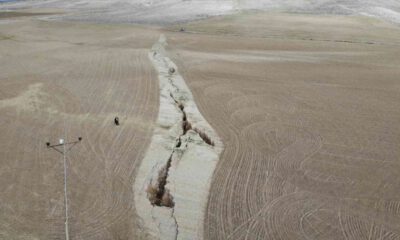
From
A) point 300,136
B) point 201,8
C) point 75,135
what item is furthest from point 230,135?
point 201,8

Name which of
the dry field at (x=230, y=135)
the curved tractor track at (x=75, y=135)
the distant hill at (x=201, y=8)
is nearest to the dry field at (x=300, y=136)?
the dry field at (x=230, y=135)

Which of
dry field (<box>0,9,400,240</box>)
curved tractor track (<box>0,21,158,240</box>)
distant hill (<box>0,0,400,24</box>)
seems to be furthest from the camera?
distant hill (<box>0,0,400,24</box>)

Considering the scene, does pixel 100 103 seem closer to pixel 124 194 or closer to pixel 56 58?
pixel 124 194

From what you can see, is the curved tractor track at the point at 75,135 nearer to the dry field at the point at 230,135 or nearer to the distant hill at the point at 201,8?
the dry field at the point at 230,135

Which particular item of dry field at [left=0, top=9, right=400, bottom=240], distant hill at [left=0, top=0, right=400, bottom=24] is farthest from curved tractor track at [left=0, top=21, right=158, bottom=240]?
distant hill at [left=0, top=0, right=400, bottom=24]

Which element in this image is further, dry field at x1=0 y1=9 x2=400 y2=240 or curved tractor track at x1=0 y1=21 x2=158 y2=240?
dry field at x1=0 y1=9 x2=400 y2=240

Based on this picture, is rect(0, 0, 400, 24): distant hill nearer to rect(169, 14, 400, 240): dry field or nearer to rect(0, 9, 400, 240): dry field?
rect(169, 14, 400, 240): dry field
